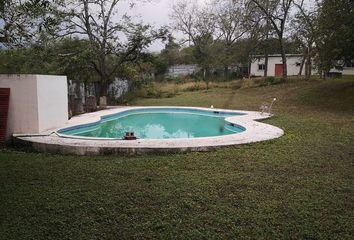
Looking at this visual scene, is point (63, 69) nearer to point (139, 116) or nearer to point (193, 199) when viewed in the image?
point (139, 116)

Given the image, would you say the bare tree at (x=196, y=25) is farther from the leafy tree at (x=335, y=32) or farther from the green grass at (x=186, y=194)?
the green grass at (x=186, y=194)

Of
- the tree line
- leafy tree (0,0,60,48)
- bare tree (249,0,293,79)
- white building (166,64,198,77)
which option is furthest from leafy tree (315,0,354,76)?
white building (166,64,198,77)

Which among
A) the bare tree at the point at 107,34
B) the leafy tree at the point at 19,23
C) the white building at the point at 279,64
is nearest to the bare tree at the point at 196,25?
the white building at the point at 279,64

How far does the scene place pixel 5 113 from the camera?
7781mm

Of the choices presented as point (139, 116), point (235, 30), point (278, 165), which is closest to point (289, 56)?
point (235, 30)

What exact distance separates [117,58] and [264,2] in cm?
1252

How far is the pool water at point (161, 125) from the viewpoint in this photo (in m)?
10.5

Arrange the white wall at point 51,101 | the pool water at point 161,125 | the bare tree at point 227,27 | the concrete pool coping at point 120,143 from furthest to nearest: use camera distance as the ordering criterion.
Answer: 1. the bare tree at point 227,27
2. the pool water at point 161,125
3. the white wall at point 51,101
4. the concrete pool coping at point 120,143

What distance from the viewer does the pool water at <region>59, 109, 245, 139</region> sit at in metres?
10.5

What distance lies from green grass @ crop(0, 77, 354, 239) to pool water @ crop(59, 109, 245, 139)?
11.3ft

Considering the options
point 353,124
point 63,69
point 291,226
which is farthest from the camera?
point 63,69

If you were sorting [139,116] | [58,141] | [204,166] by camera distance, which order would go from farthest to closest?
[139,116], [58,141], [204,166]

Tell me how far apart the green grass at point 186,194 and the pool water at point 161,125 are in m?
3.45

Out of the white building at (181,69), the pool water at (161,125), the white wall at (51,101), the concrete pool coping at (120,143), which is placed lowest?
the pool water at (161,125)
